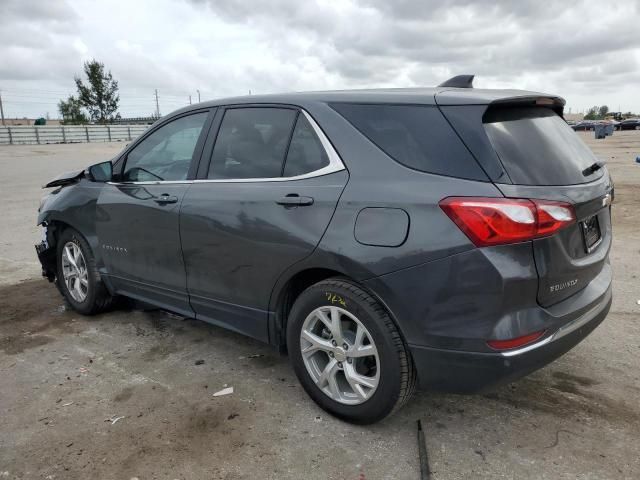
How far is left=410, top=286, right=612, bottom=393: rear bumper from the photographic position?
7.89ft

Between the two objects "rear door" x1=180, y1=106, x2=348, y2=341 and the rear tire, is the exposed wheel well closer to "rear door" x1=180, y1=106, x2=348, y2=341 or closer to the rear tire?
the rear tire

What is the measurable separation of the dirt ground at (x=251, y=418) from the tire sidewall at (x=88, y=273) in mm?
286

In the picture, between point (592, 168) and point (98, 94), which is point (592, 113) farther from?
point (592, 168)

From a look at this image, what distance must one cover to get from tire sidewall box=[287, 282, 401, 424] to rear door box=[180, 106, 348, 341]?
22 cm

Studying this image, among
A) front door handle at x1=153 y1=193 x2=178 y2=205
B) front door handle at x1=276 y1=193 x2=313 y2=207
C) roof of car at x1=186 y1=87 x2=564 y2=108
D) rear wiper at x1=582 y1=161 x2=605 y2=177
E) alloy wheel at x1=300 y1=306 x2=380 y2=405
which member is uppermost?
roof of car at x1=186 y1=87 x2=564 y2=108

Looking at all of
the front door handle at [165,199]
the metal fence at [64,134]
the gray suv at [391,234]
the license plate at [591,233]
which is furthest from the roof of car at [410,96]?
the metal fence at [64,134]

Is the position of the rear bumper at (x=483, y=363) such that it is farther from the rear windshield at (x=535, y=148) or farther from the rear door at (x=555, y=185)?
the rear windshield at (x=535, y=148)

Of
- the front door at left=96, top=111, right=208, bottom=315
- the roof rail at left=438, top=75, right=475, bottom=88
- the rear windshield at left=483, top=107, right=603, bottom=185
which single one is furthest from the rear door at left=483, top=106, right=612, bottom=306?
the front door at left=96, top=111, right=208, bottom=315

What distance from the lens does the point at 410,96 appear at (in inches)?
109

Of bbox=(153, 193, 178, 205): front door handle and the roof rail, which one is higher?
the roof rail

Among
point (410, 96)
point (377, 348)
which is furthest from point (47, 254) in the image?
point (410, 96)

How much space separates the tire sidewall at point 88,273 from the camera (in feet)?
14.8

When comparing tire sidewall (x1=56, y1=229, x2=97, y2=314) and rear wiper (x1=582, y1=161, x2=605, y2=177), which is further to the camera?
tire sidewall (x1=56, y1=229, x2=97, y2=314)

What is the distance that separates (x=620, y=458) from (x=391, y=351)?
3.97ft
